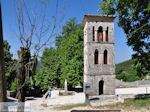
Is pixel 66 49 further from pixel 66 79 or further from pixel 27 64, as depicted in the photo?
pixel 27 64

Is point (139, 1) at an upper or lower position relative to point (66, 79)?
upper

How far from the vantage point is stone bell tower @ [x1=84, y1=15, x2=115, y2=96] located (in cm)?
3859

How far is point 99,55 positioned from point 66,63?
10672 mm

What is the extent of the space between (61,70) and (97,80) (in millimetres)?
13223

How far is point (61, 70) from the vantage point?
51562mm

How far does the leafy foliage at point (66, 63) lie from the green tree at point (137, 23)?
54.3ft

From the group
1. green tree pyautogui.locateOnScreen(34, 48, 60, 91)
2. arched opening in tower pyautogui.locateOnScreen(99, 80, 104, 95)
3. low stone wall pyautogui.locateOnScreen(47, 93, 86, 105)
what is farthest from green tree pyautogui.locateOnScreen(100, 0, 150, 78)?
green tree pyautogui.locateOnScreen(34, 48, 60, 91)

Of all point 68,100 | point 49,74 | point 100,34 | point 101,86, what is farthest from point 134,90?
point 49,74

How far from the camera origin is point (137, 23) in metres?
27.0

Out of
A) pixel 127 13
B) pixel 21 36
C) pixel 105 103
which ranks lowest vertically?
pixel 105 103

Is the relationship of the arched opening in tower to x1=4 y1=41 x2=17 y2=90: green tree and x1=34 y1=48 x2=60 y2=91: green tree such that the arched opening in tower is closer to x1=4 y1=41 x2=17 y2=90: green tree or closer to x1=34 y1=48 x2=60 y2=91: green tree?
x1=4 y1=41 x2=17 y2=90: green tree

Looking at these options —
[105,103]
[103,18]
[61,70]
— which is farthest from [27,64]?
[61,70]

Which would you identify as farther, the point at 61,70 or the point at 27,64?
the point at 61,70

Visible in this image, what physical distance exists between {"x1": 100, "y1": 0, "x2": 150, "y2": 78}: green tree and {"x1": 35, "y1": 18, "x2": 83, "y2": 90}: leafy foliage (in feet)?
54.3
